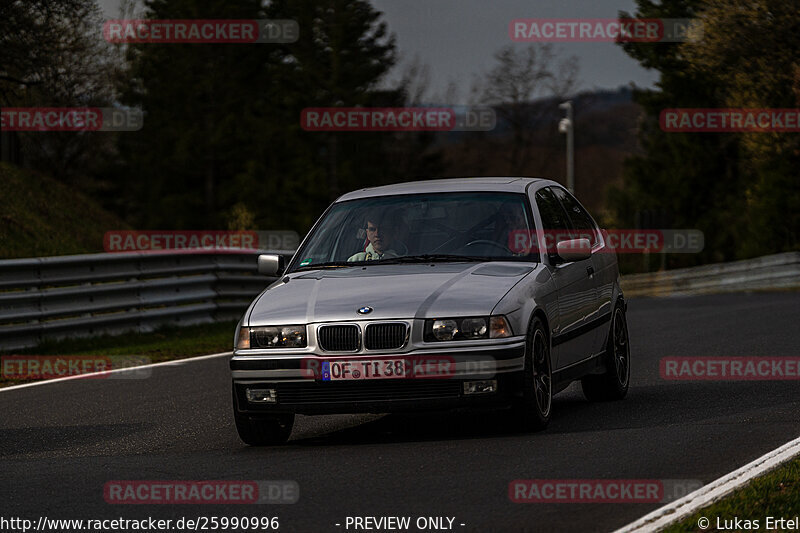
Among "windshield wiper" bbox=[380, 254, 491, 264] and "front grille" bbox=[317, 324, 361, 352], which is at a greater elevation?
"windshield wiper" bbox=[380, 254, 491, 264]

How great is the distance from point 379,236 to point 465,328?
1.57 meters

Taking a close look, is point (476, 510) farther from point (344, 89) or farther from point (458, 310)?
point (344, 89)

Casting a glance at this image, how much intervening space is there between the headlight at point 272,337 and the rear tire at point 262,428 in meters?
0.35

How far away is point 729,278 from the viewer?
43.1 m

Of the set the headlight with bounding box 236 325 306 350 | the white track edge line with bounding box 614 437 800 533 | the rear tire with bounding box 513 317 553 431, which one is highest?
the headlight with bounding box 236 325 306 350

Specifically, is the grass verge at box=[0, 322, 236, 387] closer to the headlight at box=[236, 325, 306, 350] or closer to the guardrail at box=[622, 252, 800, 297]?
the headlight at box=[236, 325, 306, 350]

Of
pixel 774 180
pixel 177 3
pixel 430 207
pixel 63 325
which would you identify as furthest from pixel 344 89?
pixel 430 207

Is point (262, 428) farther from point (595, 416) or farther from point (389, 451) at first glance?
point (595, 416)

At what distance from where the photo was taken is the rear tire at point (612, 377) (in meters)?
10.3

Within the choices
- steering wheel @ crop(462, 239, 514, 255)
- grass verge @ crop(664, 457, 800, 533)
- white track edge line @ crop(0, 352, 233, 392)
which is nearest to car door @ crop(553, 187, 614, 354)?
steering wheel @ crop(462, 239, 514, 255)

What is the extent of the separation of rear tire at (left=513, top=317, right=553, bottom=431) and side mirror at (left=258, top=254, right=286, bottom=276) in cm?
207

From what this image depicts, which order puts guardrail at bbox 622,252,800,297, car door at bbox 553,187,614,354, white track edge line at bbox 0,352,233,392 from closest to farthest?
car door at bbox 553,187,614,354
white track edge line at bbox 0,352,233,392
guardrail at bbox 622,252,800,297

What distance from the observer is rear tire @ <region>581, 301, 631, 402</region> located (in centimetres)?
1031

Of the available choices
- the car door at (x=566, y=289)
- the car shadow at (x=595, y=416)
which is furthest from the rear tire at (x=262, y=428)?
the car door at (x=566, y=289)
